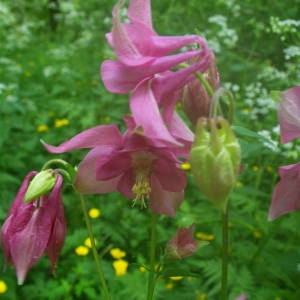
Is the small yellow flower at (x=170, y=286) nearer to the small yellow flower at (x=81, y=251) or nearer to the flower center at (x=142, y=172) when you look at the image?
the small yellow flower at (x=81, y=251)

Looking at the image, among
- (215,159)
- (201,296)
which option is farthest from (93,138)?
(201,296)

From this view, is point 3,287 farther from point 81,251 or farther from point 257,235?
point 257,235

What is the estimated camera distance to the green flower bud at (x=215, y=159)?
53cm

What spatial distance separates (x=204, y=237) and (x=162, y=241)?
0.17 m

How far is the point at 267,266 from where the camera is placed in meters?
1.76

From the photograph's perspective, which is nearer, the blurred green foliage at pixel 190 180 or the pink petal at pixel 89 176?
the pink petal at pixel 89 176

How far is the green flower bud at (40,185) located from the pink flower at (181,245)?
222 millimetres

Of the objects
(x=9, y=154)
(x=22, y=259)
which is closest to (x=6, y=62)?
(x=9, y=154)

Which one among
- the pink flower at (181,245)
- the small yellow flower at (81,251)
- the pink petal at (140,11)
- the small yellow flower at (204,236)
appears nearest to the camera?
the pink petal at (140,11)

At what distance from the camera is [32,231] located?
0.78 m

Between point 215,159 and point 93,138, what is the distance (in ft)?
0.61

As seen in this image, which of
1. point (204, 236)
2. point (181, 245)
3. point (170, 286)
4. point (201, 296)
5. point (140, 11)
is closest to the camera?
point (140, 11)

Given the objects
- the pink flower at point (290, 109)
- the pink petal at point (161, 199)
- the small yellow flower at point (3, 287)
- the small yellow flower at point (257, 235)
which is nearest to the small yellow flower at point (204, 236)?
the small yellow flower at point (257, 235)

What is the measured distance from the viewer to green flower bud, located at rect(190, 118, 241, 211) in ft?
1.73
